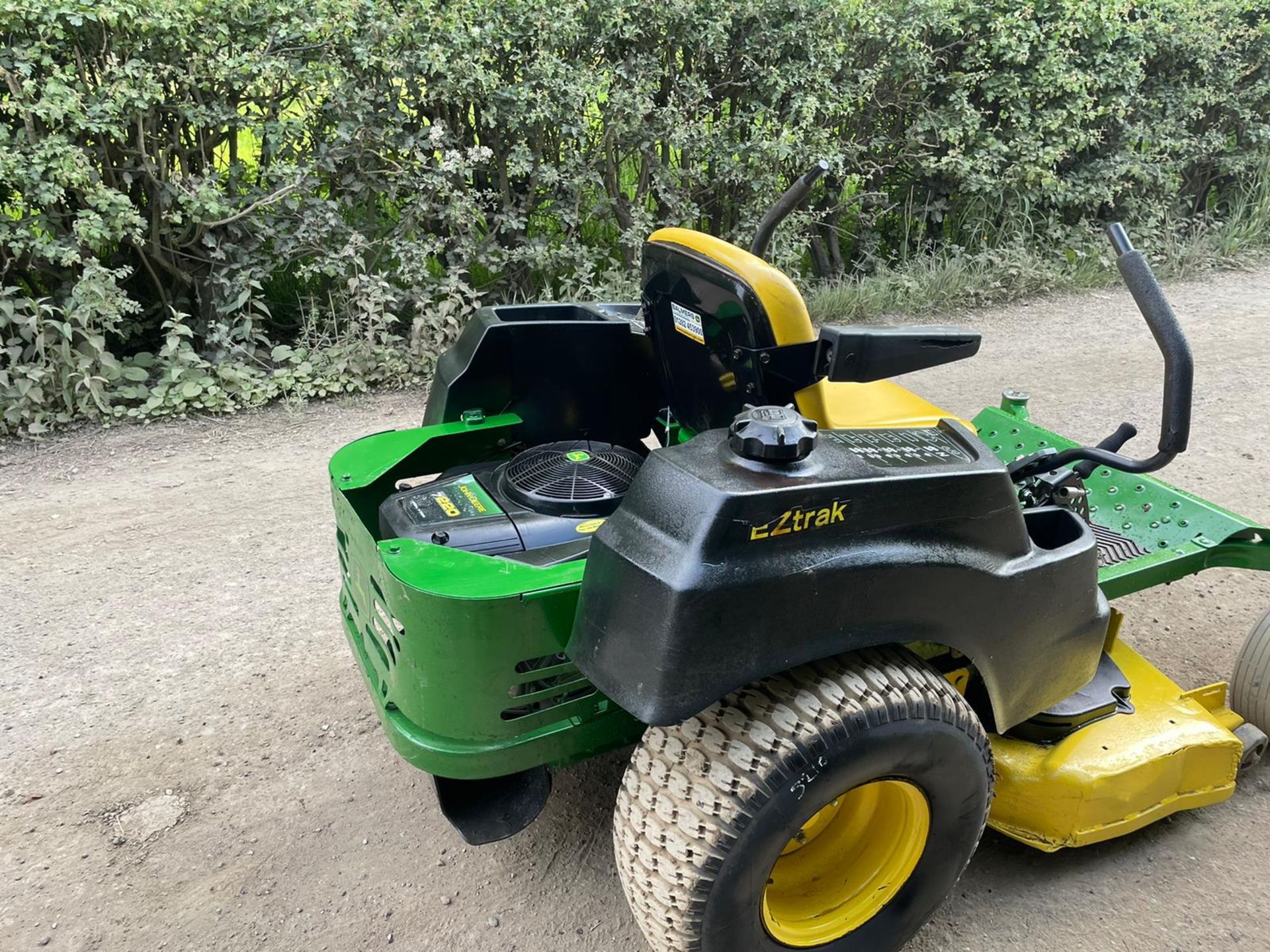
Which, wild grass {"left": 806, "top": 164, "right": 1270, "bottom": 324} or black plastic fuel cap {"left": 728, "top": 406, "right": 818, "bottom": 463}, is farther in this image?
wild grass {"left": 806, "top": 164, "right": 1270, "bottom": 324}

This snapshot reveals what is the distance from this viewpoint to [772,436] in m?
1.52

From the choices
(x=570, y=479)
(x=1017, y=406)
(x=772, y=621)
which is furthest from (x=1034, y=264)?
A: (x=772, y=621)

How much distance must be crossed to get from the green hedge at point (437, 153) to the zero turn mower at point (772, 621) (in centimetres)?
284

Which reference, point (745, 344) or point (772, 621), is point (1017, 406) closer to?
point (745, 344)

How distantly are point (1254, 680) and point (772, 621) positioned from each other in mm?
1744

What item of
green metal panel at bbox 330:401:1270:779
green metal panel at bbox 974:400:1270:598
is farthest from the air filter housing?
green metal panel at bbox 974:400:1270:598

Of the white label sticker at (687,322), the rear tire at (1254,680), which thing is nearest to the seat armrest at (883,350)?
the white label sticker at (687,322)

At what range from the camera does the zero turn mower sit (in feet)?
4.95

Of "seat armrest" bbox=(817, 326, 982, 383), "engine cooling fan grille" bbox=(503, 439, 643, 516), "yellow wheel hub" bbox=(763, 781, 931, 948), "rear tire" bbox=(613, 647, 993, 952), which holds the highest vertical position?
"seat armrest" bbox=(817, 326, 982, 383)

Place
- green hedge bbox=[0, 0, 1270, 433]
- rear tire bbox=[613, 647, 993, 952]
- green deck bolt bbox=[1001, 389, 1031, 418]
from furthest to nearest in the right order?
green hedge bbox=[0, 0, 1270, 433]
green deck bolt bbox=[1001, 389, 1031, 418]
rear tire bbox=[613, 647, 993, 952]

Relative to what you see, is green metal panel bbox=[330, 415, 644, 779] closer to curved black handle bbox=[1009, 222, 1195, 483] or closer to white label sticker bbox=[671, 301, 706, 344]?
white label sticker bbox=[671, 301, 706, 344]

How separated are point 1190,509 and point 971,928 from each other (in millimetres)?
1364

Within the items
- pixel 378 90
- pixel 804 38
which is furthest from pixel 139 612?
pixel 804 38

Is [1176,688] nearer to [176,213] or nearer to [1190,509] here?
[1190,509]
